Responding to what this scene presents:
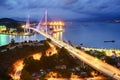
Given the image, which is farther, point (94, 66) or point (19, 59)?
point (19, 59)

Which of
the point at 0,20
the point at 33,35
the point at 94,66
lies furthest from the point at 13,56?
the point at 0,20

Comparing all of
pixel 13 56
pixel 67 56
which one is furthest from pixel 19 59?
pixel 67 56

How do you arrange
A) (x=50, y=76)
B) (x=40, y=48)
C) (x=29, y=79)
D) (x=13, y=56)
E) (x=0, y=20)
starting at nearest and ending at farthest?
1. (x=29, y=79)
2. (x=50, y=76)
3. (x=13, y=56)
4. (x=40, y=48)
5. (x=0, y=20)

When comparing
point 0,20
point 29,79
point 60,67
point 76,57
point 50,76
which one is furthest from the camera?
point 0,20

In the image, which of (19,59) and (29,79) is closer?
(29,79)

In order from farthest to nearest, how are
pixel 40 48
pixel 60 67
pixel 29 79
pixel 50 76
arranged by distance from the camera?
pixel 40 48, pixel 60 67, pixel 50 76, pixel 29 79

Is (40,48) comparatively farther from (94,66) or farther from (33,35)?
(33,35)

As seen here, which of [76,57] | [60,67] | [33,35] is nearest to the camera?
[60,67]

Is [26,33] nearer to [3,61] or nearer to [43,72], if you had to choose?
[3,61]
